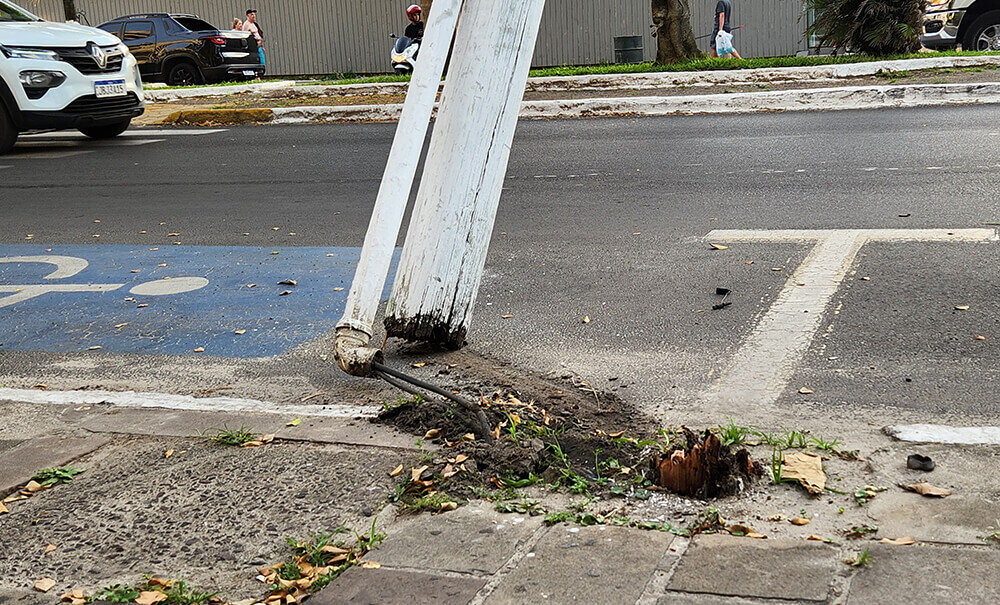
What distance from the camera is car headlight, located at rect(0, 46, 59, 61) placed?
464 inches

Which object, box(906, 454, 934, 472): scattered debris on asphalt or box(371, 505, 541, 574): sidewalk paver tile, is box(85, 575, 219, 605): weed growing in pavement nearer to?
box(371, 505, 541, 574): sidewalk paver tile

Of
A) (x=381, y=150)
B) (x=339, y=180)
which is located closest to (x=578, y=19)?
(x=381, y=150)

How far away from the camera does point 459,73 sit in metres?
4.08

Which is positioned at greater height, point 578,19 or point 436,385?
point 578,19

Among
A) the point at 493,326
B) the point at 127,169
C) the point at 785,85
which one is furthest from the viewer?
the point at 785,85

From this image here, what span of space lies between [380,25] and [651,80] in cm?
1744

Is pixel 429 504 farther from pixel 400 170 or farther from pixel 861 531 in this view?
pixel 400 170

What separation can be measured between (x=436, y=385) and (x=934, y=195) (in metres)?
4.78

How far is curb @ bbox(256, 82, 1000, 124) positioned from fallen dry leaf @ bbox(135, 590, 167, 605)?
1147 cm

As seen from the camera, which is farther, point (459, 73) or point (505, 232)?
point (505, 232)

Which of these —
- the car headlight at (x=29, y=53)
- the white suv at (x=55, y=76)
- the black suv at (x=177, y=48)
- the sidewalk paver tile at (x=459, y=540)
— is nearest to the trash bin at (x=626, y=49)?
the black suv at (x=177, y=48)

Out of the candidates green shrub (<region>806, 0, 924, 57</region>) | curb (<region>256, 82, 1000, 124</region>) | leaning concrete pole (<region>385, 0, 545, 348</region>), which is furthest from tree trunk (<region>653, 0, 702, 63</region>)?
leaning concrete pole (<region>385, 0, 545, 348</region>)

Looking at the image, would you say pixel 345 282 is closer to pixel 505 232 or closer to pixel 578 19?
pixel 505 232

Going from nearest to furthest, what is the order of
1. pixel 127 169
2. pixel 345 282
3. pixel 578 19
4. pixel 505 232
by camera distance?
pixel 345 282
pixel 505 232
pixel 127 169
pixel 578 19
